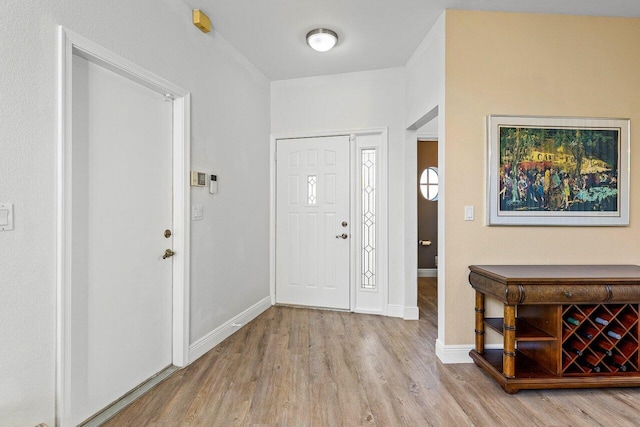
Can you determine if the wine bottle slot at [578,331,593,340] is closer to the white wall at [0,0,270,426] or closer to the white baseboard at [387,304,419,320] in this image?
the white baseboard at [387,304,419,320]

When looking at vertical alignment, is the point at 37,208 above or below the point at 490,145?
below

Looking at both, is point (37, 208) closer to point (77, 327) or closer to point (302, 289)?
point (77, 327)

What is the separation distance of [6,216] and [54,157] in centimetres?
35

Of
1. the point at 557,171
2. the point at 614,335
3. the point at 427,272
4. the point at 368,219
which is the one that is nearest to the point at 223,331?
the point at 368,219

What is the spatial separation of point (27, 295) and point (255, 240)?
2390 mm

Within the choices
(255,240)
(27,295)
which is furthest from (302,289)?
(27,295)

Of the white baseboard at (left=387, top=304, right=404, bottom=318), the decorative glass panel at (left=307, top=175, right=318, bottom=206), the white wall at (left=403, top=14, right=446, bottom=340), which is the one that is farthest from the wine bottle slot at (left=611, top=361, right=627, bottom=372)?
the decorative glass panel at (left=307, top=175, right=318, bottom=206)

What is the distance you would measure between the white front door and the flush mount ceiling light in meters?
1.12

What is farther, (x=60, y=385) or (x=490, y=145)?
(x=490, y=145)

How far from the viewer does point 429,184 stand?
6191 millimetres

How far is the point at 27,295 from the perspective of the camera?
60.2 inches

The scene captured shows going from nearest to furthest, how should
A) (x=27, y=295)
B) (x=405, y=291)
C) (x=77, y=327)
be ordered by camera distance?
(x=27, y=295)
(x=77, y=327)
(x=405, y=291)

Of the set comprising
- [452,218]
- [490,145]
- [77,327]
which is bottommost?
[77,327]

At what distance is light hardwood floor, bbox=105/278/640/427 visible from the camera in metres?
1.95
